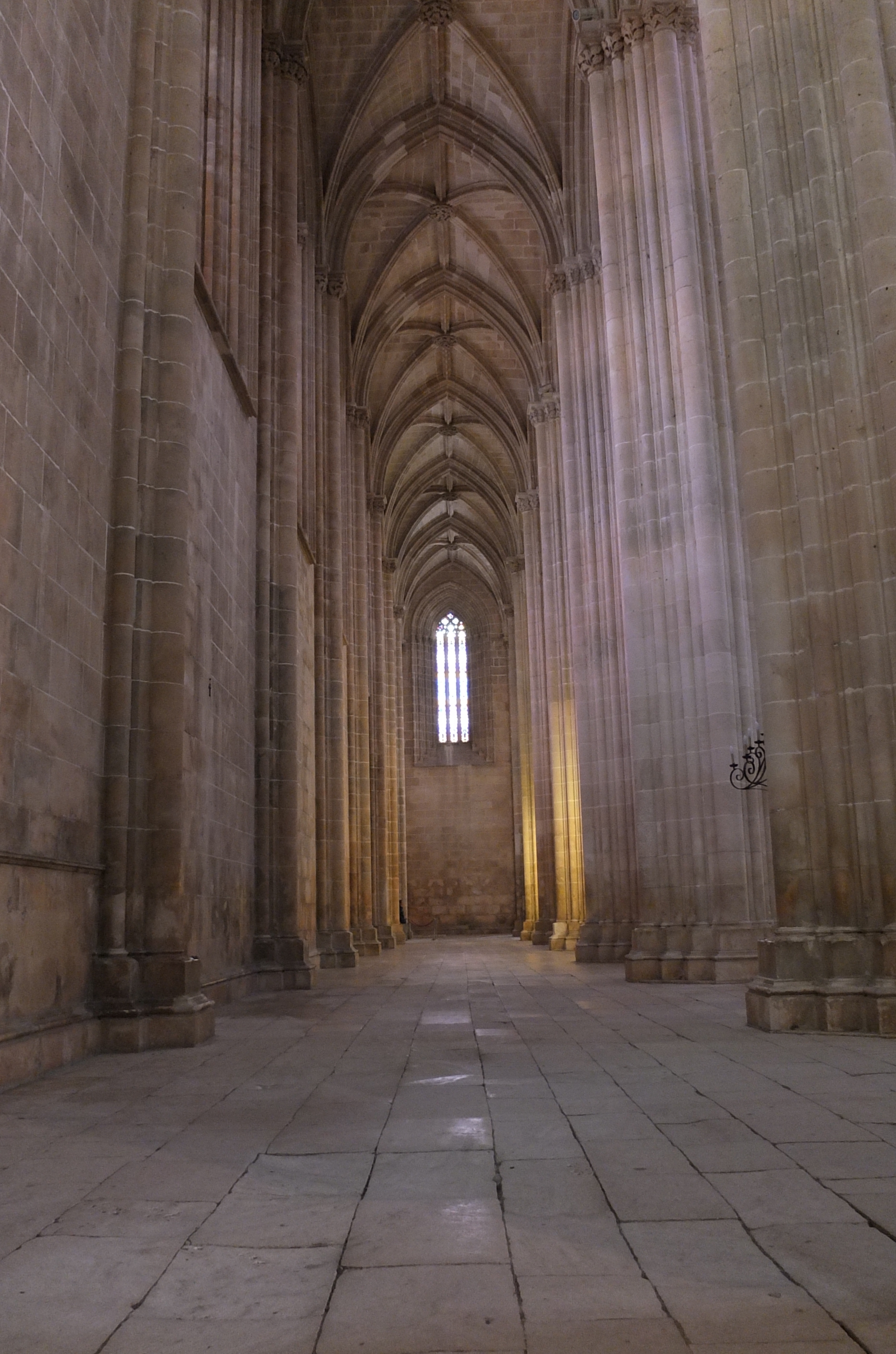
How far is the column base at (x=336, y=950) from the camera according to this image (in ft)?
65.1

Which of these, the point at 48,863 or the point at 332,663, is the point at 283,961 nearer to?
the point at 48,863

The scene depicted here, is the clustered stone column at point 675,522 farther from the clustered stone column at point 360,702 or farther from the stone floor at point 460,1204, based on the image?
the clustered stone column at point 360,702

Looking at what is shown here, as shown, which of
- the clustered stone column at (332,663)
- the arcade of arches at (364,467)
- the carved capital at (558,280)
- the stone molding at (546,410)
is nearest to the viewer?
the arcade of arches at (364,467)

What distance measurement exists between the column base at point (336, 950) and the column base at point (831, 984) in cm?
1265

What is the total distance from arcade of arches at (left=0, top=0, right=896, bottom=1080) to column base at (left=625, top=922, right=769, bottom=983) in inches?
2.1

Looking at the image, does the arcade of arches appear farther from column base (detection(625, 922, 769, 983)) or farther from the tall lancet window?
the tall lancet window

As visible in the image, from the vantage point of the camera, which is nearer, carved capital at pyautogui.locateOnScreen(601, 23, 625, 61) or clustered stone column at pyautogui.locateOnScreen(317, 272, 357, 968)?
carved capital at pyautogui.locateOnScreen(601, 23, 625, 61)

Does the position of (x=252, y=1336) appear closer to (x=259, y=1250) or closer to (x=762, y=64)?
(x=259, y=1250)

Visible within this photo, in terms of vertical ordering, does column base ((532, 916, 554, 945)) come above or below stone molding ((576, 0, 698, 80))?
below

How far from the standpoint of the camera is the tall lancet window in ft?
158

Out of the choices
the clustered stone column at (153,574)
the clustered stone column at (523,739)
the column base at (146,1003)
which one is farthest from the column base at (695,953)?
the clustered stone column at (523,739)

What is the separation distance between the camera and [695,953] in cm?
1338

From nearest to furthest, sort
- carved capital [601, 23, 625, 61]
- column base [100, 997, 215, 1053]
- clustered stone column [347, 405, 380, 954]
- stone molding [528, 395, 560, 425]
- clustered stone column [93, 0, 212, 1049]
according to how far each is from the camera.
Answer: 1. column base [100, 997, 215, 1053]
2. clustered stone column [93, 0, 212, 1049]
3. carved capital [601, 23, 625, 61]
4. clustered stone column [347, 405, 380, 954]
5. stone molding [528, 395, 560, 425]

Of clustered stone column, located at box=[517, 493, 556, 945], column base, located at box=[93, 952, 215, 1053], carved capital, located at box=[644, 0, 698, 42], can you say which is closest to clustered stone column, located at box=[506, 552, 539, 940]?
clustered stone column, located at box=[517, 493, 556, 945]
